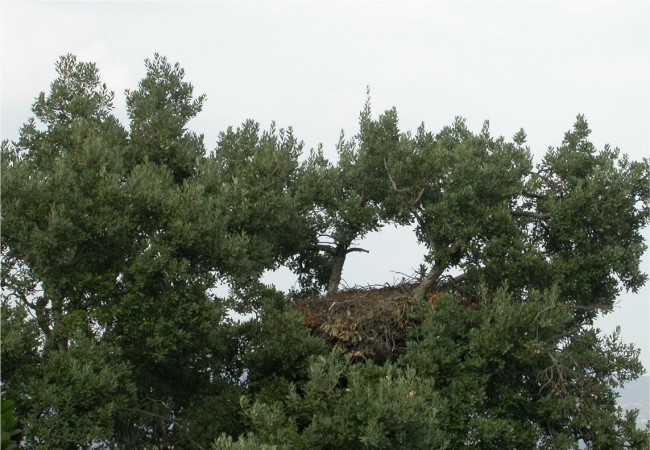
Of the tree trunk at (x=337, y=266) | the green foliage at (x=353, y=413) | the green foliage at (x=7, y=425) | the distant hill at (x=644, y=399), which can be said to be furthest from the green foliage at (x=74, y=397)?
the distant hill at (x=644, y=399)

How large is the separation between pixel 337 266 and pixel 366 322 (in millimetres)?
3059

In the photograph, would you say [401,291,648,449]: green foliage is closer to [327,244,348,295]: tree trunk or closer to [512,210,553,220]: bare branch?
[512,210,553,220]: bare branch

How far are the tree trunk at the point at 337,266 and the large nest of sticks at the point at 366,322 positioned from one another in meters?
1.63

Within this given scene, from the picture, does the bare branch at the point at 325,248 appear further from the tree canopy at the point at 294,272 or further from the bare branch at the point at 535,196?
the bare branch at the point at 535,196

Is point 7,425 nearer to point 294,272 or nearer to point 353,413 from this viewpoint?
point 353,413

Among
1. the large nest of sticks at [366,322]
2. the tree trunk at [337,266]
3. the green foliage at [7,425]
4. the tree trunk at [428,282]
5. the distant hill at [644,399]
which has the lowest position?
the green foliage at [7,425]

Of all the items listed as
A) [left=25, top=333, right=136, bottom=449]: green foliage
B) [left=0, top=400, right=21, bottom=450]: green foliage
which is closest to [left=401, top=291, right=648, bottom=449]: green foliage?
[left=25, top=333, right=136, bottom=449]: green foliage

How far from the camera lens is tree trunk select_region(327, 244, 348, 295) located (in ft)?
78.7

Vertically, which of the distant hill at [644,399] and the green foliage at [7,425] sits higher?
the distant hill at [644,399]

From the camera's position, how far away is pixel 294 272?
2520 cm

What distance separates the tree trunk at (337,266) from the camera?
23978 mm

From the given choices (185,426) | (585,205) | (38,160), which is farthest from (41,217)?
(585,205)

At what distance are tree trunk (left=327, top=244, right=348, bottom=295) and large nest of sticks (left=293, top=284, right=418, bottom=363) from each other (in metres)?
1.63

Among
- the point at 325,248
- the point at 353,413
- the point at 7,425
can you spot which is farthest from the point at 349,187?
the point at 7,425
